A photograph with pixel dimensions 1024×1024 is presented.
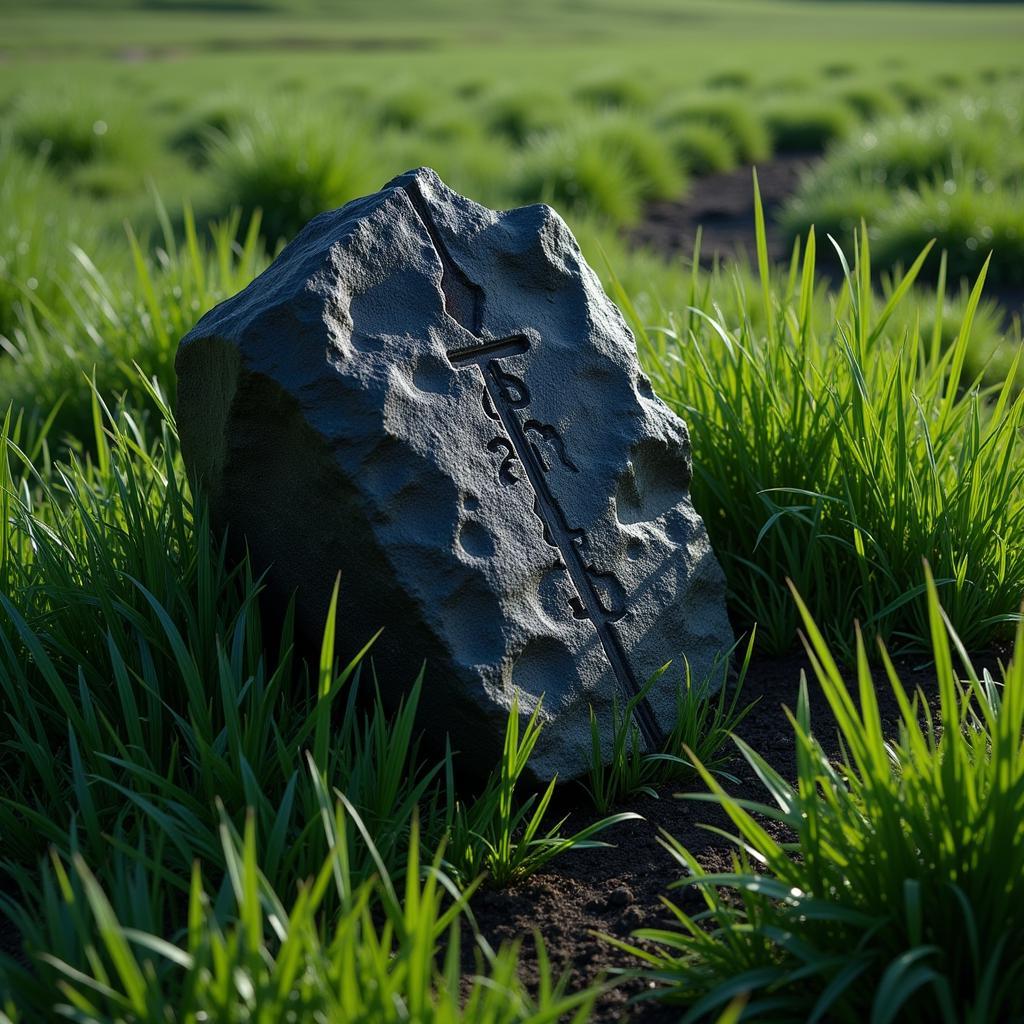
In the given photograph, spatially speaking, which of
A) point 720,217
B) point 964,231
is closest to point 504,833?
point 964,231

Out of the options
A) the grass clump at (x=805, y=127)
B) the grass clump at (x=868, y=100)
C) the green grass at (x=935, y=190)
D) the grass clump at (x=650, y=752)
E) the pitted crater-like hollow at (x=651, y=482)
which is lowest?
the grass clump at (x=650, y=752)

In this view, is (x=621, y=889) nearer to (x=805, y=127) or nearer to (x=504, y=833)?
(x=504, y=833)

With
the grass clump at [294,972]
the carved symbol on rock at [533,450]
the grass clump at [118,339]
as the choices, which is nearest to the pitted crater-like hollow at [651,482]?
the carved symbol on rock at [533,450]

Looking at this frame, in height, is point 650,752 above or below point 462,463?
below

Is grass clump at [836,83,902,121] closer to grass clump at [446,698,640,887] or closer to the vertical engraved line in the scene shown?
the vertical engraved line

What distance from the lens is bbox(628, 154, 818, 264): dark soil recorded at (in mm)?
6461

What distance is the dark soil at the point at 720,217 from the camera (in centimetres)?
646

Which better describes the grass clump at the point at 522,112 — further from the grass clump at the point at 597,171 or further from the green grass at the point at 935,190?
the green grass at the point at 935,190

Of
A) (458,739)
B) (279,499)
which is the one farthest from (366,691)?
(279,499)

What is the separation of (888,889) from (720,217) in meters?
6.31

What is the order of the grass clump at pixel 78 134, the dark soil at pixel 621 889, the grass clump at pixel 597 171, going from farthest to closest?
the grass clump at pixel 78 134, the grass clump at pixel 597 171, the dark soil at pixel 621 889

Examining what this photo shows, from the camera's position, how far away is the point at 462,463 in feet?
6.18

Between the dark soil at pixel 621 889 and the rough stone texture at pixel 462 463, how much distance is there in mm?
157

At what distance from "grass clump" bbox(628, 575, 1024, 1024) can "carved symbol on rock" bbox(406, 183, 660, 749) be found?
1.92 feet
